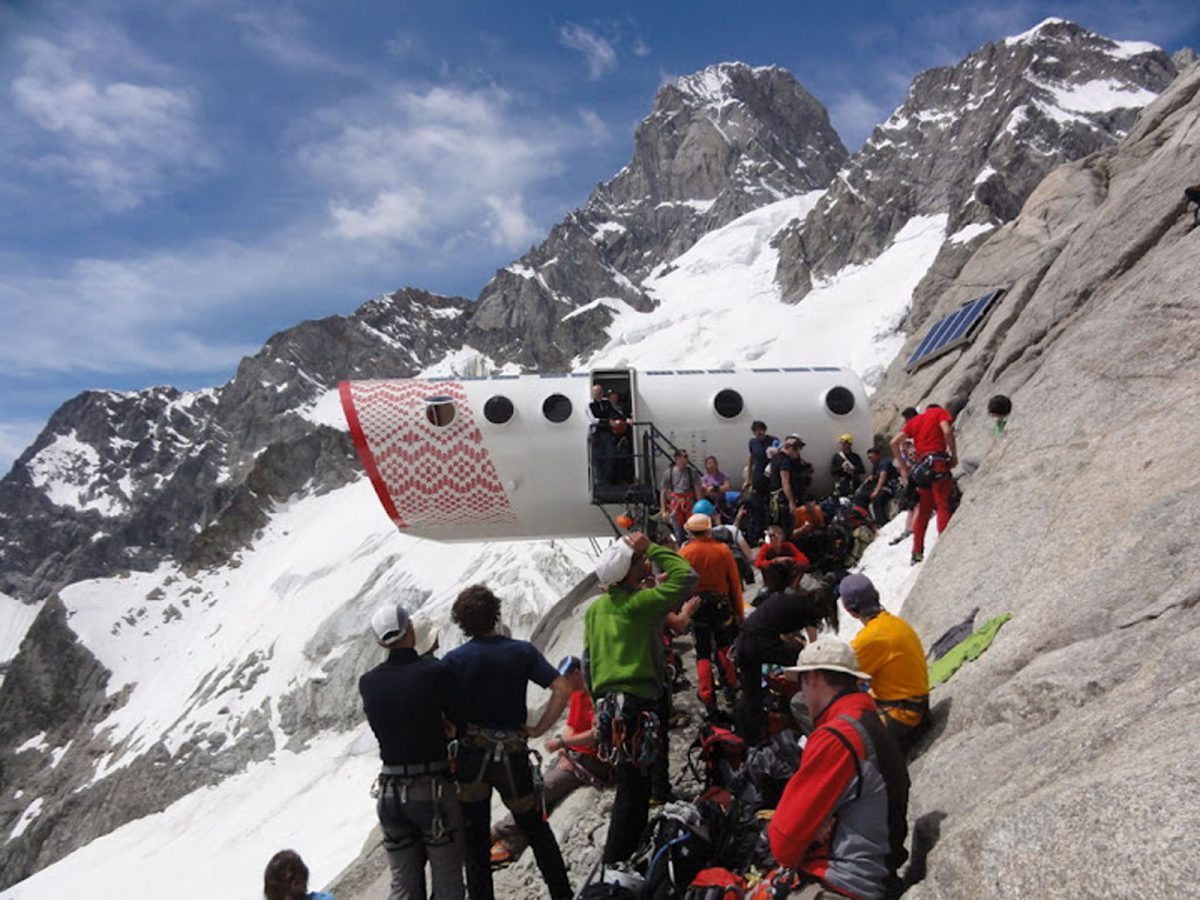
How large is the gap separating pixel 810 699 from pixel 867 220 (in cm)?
11335

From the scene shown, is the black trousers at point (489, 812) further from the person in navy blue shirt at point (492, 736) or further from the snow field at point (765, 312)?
the snow field at point (765, 312)

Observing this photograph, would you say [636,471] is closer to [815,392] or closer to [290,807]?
[815,392]

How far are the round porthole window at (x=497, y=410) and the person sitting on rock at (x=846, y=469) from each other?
263 inches

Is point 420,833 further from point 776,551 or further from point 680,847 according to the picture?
point 776,551

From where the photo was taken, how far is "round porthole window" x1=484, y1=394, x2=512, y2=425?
1672 cm

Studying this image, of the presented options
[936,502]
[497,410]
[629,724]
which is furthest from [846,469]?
[629,724]

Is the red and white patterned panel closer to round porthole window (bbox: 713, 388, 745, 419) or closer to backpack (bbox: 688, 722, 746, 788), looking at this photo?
round porthole window (bbox: 713, 388, 745, 419)

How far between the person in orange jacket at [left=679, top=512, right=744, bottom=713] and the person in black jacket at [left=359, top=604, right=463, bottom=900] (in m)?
3.43

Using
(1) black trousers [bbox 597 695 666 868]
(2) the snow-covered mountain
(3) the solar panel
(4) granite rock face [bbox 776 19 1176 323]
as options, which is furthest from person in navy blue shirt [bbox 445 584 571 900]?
(4) granite rock face [bbox 776 19 1176 323]

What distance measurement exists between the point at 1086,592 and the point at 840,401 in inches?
478

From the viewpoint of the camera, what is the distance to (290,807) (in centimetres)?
3738

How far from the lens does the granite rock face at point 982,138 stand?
97875mm

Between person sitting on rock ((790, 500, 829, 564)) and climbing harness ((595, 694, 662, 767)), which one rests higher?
person sitting on rock ((790, 500, 829, 564))

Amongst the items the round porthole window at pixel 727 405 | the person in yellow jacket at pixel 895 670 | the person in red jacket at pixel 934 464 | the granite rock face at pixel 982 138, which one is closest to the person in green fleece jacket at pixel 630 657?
the person in yellow jacket at pixel 895 670
